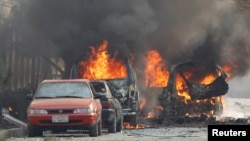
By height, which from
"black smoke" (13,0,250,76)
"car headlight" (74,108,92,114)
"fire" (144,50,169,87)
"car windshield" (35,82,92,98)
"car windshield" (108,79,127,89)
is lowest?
"car headlight" (74,108,92,114)

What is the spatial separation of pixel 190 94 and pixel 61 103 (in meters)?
9.65

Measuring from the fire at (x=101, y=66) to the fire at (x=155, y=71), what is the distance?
1622 millimetres

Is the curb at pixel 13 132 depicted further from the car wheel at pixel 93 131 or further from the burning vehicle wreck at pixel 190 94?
the burning vehicle wreck at pixel 190 94

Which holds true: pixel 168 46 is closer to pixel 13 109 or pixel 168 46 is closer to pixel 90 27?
pixel 90 27

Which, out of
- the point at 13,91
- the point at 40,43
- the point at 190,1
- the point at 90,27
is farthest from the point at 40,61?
the point at 190,1

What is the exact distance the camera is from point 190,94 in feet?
76.9

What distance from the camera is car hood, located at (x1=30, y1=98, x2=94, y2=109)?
14477 millimetres

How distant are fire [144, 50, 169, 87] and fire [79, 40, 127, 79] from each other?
162 centimetres

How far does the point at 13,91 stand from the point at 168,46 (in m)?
7.35

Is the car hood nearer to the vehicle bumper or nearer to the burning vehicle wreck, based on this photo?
the vehicle bumper

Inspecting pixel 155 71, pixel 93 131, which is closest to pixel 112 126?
pixel 93 131

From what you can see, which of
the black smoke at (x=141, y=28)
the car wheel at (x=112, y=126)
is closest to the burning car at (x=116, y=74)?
the black smoke at (x=141, y=28)

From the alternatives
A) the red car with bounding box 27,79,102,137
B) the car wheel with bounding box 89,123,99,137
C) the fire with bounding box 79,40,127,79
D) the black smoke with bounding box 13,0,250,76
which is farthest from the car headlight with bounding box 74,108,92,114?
the black smoke with bounding box 13,0,250,76

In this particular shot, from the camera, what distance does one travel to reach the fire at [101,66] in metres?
23.4
